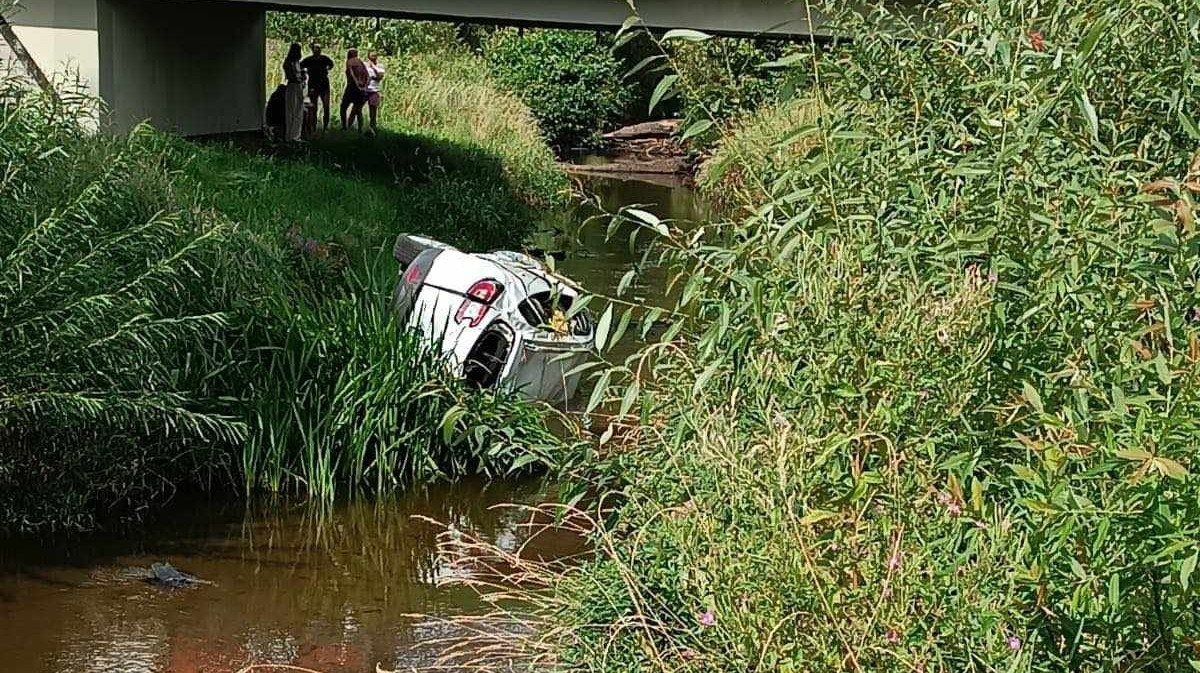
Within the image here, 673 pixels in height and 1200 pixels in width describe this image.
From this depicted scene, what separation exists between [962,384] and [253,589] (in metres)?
5.62

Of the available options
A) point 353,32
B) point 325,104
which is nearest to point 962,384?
point 325,104

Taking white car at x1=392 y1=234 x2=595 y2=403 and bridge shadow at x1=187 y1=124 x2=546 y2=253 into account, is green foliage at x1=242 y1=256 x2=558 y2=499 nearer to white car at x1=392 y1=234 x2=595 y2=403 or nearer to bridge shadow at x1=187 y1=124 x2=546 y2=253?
white car at x1=392 y1=234 x2=595 y2=403

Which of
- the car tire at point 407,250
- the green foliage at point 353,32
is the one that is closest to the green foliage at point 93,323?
the car tire at point 407,250

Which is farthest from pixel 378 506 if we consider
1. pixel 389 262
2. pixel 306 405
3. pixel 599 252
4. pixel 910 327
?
pixel 599 252

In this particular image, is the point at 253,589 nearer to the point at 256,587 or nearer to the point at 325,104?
the point at 256,587

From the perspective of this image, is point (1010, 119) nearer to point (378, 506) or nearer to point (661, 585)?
point (661, 585)

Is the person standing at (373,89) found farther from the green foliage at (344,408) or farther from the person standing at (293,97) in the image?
the green foliage at (344,408)

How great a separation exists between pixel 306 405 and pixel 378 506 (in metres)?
0.76

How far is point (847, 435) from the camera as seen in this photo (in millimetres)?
3820

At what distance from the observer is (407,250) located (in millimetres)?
13375

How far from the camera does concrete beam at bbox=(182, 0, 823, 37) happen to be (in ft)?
57.2

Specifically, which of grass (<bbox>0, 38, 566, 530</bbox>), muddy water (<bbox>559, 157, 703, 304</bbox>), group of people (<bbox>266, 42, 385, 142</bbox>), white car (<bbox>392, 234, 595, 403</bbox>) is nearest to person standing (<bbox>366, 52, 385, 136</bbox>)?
group of people (<bbox>266, 42, 385, 142</bbox>)

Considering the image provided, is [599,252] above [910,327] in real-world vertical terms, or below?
below

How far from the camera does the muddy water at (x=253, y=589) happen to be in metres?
7.60
